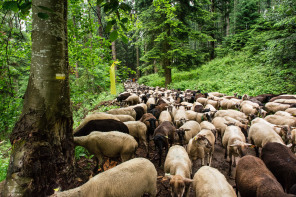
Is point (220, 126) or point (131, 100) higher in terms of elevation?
point (131, 100)

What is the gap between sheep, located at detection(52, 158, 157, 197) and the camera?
298 centimetres

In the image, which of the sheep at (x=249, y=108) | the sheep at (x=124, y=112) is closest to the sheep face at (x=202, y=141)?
the sheep at (x=124, y=112)

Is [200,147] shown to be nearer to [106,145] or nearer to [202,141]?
[202,141]

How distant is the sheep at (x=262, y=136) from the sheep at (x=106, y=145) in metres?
4.56

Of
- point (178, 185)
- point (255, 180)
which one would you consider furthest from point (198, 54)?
point (178, 185)

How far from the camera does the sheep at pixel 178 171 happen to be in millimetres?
3590

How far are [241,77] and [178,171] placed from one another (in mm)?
16967

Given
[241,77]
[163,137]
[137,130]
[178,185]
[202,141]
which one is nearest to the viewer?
[178,185]

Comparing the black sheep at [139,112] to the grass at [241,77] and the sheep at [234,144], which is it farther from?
the grass at [241,77]

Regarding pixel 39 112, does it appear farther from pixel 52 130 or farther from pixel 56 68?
pixel 56 68

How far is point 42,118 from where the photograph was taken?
260 cm

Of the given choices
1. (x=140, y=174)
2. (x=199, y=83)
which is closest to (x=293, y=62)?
(x=199, y=83)

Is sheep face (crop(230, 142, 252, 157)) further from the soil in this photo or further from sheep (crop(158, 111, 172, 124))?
sheep (crop(158, 111, 172, 124))

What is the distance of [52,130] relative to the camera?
2746 mm
